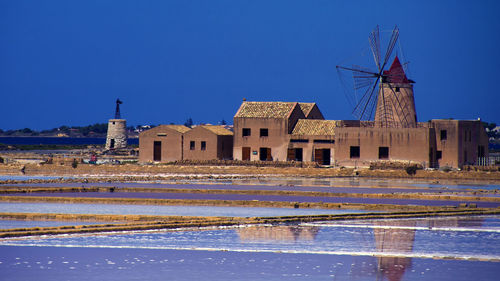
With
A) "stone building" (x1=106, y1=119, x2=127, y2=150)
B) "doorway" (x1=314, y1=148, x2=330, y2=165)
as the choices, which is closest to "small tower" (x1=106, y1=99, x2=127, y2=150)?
"stone building" (x1=106, y1=119, x2=127, y2=150)

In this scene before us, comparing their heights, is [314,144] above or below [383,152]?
above

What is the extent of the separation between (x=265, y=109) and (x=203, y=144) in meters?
3.53

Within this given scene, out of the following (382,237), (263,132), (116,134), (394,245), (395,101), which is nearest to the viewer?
(394,245)

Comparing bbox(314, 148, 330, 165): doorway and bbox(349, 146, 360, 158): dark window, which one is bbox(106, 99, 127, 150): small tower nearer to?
bbox(314, 148, 330, 165): doorway

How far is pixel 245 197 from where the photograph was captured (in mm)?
25016

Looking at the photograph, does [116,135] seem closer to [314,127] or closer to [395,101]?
[314,127]

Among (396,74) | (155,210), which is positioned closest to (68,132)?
(396,74)

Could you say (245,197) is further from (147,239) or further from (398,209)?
(147,239)

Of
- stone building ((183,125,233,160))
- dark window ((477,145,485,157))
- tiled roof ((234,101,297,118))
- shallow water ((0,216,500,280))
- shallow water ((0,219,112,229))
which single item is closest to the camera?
shallow water ((0,216,500,280))

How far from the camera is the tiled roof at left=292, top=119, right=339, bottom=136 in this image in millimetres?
41344

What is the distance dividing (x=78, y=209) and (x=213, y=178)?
1523 cm

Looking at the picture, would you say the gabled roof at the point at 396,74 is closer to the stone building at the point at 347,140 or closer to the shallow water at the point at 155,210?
the stone building at the point at 347,140

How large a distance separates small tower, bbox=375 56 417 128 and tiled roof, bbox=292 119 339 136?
219 cm

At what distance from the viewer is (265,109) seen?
43.1 meters
